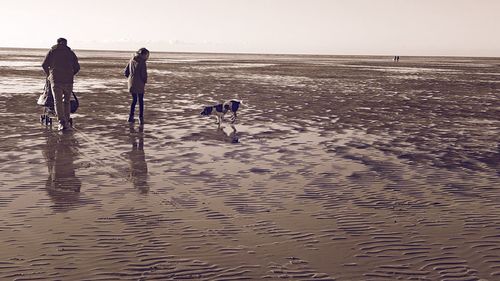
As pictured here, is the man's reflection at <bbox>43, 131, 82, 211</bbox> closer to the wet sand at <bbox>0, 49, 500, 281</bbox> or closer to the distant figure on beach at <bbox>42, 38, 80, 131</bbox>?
the wet sand at <bbox>0, 49, 500, 281</bbox>

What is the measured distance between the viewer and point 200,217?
6.04 metres

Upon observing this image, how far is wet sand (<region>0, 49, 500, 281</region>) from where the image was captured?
472cm

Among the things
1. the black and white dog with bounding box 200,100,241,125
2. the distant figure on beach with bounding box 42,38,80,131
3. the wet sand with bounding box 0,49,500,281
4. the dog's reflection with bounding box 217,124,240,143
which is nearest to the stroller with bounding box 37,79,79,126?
the wet sand with bounding box 0,49,500,281

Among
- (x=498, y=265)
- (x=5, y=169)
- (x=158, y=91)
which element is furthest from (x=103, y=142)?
(x=158, y=91)

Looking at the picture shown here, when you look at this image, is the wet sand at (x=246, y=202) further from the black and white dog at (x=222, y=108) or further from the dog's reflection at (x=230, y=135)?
the black and white dog at (x=222, y=108)

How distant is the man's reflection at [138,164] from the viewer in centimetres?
750

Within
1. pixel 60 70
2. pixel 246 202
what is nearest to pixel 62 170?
pixel 246 202

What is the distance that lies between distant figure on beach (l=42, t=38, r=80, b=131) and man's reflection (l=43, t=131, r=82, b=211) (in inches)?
35.1

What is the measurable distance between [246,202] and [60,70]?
24.0 feet

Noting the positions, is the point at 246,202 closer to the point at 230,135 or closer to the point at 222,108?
the point at 230,135

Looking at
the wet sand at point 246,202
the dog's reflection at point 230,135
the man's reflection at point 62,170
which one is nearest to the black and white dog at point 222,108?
the wet sand at point 246,202

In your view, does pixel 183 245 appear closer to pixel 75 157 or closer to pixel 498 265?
pixel 498 265

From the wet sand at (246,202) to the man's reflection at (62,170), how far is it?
0.12 feet

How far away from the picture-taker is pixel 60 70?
11727mm
